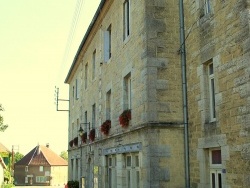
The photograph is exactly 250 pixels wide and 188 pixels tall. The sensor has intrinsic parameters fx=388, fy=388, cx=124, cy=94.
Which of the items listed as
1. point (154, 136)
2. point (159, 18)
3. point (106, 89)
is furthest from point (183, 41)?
point (106, 89)

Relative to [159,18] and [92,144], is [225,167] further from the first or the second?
[92,144]

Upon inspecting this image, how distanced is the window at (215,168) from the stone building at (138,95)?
1.15m

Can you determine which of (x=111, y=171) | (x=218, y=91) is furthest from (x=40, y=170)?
(x=218, y=91)

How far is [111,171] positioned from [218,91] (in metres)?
7.20

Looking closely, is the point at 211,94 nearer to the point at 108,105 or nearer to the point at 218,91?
the point at 218,91

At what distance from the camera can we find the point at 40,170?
223ft

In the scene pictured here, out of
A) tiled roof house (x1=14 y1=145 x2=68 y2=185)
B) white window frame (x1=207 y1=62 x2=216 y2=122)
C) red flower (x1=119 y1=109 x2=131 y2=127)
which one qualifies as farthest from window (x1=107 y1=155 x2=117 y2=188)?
tiled roof house (x1=14 y1=145 x2=68 y2=185)

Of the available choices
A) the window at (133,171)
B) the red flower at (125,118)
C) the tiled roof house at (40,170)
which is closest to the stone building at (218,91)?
the window at (133,171)

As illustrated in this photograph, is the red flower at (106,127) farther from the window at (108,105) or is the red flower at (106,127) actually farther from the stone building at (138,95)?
the window at (108,105)

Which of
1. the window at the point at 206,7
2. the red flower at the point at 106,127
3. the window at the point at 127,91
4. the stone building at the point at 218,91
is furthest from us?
the red flower at the point at 106,127

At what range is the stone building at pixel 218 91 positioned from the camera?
8031 mm

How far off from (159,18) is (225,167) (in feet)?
15.6

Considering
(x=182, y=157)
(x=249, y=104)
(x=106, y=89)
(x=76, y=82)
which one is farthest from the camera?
(x=76, y=82)

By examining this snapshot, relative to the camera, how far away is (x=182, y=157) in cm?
1053
